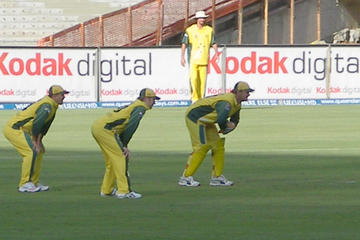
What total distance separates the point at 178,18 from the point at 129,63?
8.37m

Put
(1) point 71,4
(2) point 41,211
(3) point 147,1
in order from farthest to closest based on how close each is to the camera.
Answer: (1) point 71,4, (3) point 147,1, (2) point 41,211

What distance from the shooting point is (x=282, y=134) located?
24609 mm

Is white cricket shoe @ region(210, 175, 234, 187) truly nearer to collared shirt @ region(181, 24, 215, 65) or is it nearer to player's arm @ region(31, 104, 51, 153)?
player's arm @ region(31, 104, 51, 153)

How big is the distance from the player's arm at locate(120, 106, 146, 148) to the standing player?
1214 centimetres

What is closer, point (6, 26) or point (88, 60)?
point (88, 60)

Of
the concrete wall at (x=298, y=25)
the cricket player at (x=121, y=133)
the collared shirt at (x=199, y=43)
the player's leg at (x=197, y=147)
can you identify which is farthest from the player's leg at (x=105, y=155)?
the concrete wall at (x=298, y=25)

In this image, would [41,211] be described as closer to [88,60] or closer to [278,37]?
[88,60]

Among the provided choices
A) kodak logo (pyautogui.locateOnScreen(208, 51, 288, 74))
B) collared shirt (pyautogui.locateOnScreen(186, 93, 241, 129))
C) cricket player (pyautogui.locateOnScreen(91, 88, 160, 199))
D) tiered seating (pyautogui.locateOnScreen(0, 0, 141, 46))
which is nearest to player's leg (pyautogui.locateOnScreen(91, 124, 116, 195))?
cricket player (pyautogui.locateOnScreen(91, 88, 160, 199))

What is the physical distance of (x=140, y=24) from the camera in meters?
38.8

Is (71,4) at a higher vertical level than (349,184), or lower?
higher

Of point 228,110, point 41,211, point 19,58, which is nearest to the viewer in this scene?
point 41,211

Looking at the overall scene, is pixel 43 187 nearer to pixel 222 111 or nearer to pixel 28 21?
pixel 222 111

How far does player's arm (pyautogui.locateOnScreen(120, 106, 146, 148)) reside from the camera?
14.7 meters

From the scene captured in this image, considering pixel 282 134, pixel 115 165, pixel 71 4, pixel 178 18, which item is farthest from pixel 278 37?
pixel 115 165
